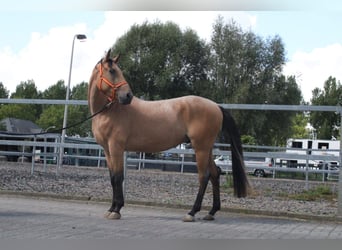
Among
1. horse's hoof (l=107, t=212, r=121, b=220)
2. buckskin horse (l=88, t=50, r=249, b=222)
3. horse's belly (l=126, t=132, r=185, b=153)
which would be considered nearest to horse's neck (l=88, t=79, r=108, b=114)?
buckskin horse (l=88, t=50, r=249, b=222)

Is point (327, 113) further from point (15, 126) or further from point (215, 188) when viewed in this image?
point (215, 188)

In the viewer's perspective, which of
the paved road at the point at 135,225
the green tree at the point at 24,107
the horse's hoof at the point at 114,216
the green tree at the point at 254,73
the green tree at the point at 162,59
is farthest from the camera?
the green tree at the point at 24,107

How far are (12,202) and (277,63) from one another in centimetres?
2962

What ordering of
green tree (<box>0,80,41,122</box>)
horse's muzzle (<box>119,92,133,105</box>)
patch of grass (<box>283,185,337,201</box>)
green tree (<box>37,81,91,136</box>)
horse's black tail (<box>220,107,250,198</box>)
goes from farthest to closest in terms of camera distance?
1. green tree (<box>0,80,41,122</box>)
2. green tree (<box>37,81,91,136</box>)
3. patch of grass (<box>283,185,337,201</box>)
4. horse's black tail (<box>220,107,250,198</box>)
5. horse's muzzle (<box>119,92,133,105</box>)

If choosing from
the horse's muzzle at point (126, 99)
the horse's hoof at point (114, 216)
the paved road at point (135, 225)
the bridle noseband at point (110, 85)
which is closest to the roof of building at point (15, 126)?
the paved road at point (135, 225)

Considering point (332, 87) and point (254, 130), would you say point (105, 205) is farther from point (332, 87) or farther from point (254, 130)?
point (332, 87)

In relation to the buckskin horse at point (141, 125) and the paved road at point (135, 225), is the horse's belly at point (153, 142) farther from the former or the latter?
the paved road at point (135, 225)

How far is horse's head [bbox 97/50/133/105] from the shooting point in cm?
691

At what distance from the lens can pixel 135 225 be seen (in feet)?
21.0

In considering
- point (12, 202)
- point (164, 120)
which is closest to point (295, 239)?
point (164, 120)

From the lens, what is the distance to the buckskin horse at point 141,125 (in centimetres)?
701

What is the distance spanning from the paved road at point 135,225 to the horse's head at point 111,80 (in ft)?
5.84

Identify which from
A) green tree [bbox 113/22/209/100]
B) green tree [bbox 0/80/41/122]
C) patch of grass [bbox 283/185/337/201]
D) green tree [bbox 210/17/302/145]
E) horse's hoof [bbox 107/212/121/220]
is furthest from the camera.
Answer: green tree [bbox 0/80/41/122]

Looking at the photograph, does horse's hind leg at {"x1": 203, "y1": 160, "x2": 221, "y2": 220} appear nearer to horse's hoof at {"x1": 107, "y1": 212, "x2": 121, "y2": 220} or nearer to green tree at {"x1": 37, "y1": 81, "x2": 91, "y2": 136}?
horse's hoof at {"x1": 107, "y1": 212, "x2": 121, "y2": 220}
